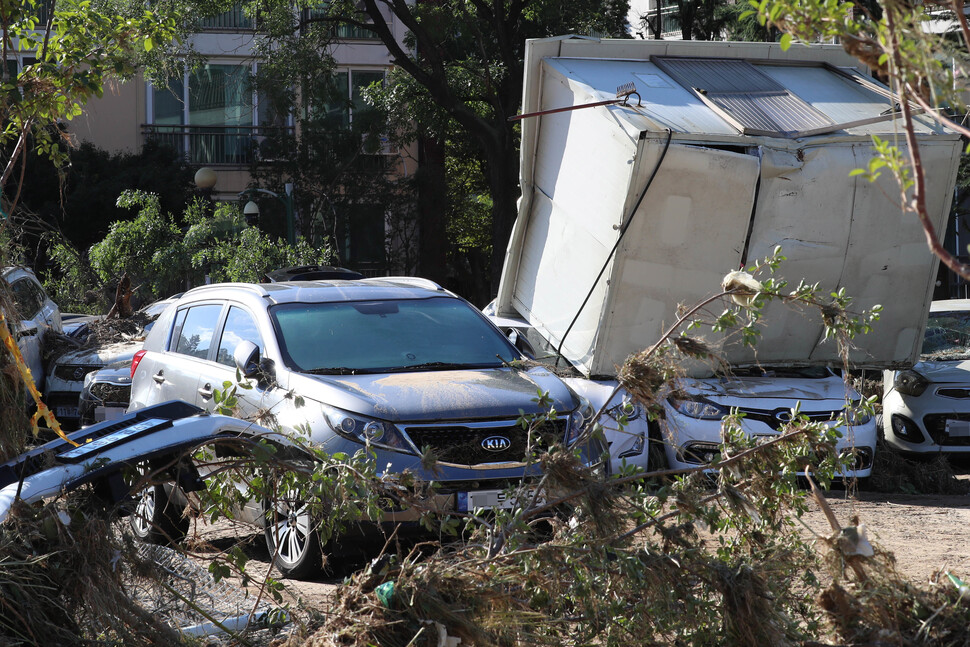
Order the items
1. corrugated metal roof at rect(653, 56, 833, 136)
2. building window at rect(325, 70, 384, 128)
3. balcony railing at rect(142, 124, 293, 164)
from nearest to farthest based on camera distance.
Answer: corrugated metal roof at rect(653, 56, 833, 136) < building window at rect(325, 70, 384, 128) < balcony railing at rect(142, 124, 293, 164)

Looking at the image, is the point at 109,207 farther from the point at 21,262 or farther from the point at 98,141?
the point at 21,262

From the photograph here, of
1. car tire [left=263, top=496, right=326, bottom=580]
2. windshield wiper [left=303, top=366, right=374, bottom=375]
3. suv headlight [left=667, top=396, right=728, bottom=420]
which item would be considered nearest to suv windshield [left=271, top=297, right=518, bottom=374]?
windshield wiper [left=303, top=366, right=374, bottom=375]

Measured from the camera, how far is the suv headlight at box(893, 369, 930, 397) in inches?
389

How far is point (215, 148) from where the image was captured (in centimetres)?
2923

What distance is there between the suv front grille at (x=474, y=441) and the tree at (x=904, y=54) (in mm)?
3386

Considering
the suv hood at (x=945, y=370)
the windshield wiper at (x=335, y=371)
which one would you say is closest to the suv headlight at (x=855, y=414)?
the windshield wiper at (x=335, y=371)

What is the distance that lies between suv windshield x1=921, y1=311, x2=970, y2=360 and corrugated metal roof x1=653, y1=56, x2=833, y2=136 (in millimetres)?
3004

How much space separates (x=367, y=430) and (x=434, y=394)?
1.77 feet

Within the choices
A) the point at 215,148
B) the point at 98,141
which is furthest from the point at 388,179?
the point at 98,141

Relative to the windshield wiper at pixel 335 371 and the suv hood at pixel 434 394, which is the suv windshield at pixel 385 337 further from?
the suv hood at pixel 434 394

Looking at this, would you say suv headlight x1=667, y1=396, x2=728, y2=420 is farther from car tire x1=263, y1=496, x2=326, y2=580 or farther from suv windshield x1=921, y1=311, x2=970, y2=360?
car tire x1=263, y1=496, x2=326, y2=580

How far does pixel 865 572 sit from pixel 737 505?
0.57 m

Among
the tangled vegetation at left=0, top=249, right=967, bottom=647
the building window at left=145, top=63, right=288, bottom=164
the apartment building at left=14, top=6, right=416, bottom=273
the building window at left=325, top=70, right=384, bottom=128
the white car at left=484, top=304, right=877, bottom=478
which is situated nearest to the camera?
the tangled vegetation at left=0, top=249, right=967, bottom=647

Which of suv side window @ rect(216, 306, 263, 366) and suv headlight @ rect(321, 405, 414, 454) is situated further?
suv side window @ rect(216, 306, 263, 366)
